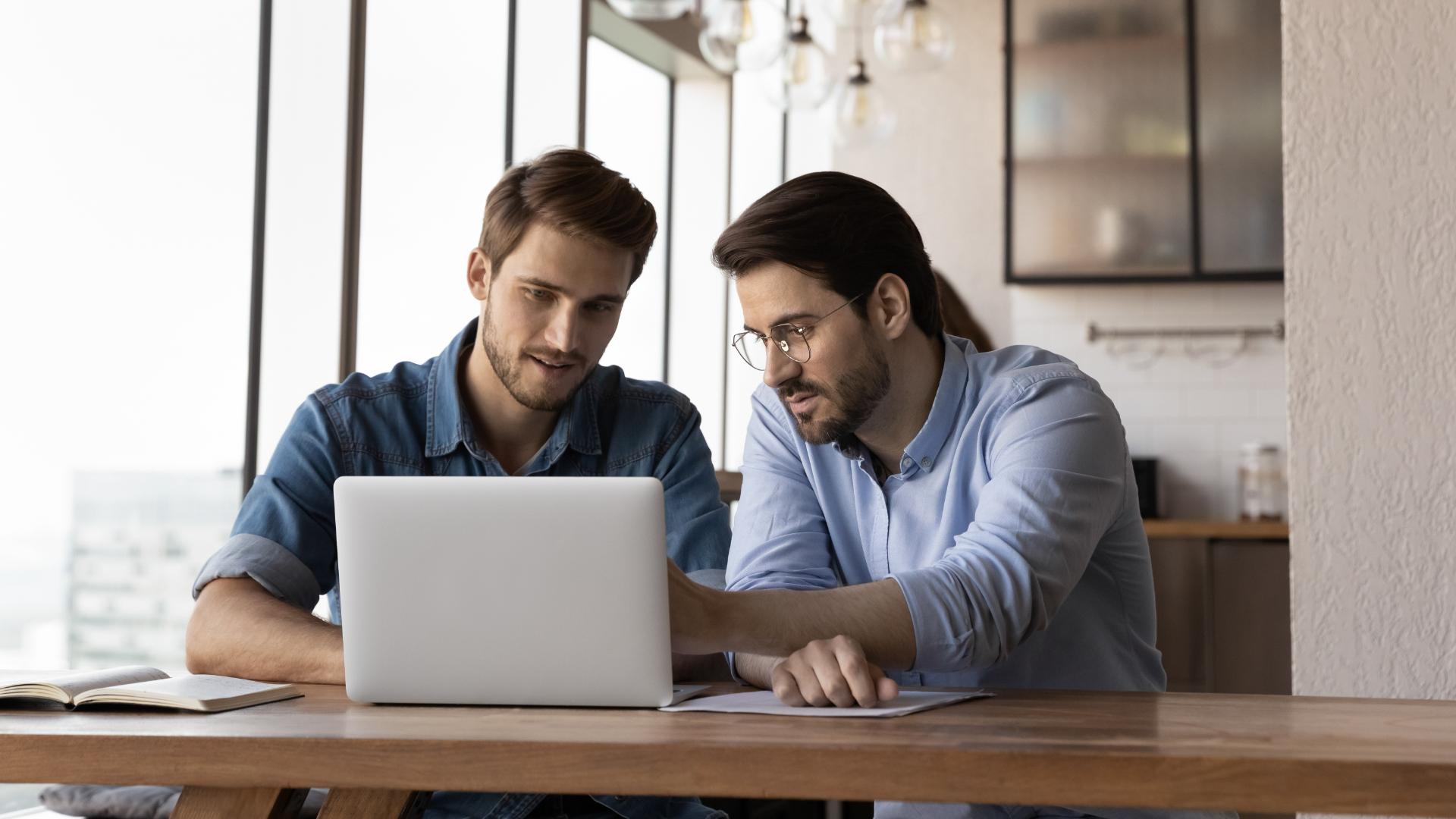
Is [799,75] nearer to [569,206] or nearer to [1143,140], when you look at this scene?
[569,206]

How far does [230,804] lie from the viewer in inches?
45.9

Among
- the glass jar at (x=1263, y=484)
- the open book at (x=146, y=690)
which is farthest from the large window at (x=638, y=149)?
the open book at (x=146, y=690)

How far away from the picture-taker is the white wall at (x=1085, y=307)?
5.22 meters

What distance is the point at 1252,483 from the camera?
4.93m

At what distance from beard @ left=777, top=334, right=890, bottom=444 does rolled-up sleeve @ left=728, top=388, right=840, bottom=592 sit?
2.9 inches

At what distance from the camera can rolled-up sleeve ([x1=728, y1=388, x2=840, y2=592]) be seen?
1695 millimetres

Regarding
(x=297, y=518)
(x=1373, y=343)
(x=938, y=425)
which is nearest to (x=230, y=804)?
(x=297, y=518)

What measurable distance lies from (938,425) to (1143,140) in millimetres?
3791

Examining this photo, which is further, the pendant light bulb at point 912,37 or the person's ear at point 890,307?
the pendant light bulb at point 912,37

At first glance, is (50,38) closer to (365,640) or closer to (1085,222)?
(365,640)

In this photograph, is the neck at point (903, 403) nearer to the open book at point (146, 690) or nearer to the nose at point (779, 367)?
the nose at point (779, 367)

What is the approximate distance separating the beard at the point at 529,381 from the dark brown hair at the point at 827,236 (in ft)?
1.04

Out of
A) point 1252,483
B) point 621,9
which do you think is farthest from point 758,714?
point 1252,483

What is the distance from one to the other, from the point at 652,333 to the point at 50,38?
3.33 m
